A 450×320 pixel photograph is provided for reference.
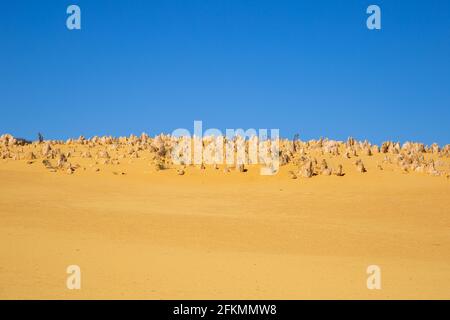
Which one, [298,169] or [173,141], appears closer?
[298,169]

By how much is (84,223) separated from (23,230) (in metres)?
1.74

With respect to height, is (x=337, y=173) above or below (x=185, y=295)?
above

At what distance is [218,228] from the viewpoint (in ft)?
49.9

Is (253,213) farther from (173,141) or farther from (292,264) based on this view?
(173,141)

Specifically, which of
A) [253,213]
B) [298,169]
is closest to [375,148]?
[298,169]

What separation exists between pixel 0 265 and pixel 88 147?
20203mm

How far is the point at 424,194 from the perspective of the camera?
790 inches

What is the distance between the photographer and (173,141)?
2942 cm

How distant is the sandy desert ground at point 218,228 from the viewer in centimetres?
937

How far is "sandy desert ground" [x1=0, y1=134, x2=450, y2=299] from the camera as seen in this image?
30.7 ft
